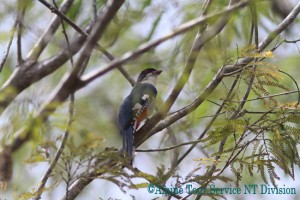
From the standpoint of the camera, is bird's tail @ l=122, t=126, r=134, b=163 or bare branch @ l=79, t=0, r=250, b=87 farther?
bird's tail @ l=122, t=126, r=134, b=163

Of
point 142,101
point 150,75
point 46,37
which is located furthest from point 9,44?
point 150,75

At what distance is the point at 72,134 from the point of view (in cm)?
314

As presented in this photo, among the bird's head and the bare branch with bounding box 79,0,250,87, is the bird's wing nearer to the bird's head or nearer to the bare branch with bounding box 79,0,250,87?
the bird's head

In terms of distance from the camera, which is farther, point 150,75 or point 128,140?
point 150,75

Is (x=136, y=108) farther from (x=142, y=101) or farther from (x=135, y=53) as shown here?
(x=135, y=53)

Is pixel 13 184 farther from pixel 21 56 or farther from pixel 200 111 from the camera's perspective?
pixel 200 111

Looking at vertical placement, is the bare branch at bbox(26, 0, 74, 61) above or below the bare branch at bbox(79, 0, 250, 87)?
above

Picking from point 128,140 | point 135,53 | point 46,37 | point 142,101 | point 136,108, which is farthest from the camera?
point 142,101

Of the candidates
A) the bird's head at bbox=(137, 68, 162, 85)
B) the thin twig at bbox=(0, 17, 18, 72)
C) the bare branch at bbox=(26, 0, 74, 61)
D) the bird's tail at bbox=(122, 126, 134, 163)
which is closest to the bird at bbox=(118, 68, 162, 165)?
the bird's tail at bbox=(122, 126, 134, 163)

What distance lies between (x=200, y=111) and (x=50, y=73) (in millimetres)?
1359

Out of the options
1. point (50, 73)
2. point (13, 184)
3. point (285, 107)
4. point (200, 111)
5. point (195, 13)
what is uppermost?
point (195, 13)

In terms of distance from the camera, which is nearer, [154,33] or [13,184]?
[13,184]

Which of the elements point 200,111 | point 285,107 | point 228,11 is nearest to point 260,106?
point 200,111

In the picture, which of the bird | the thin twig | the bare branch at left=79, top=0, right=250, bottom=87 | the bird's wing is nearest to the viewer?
the bare branch at left=79, top=0, right=250, bottom=87
